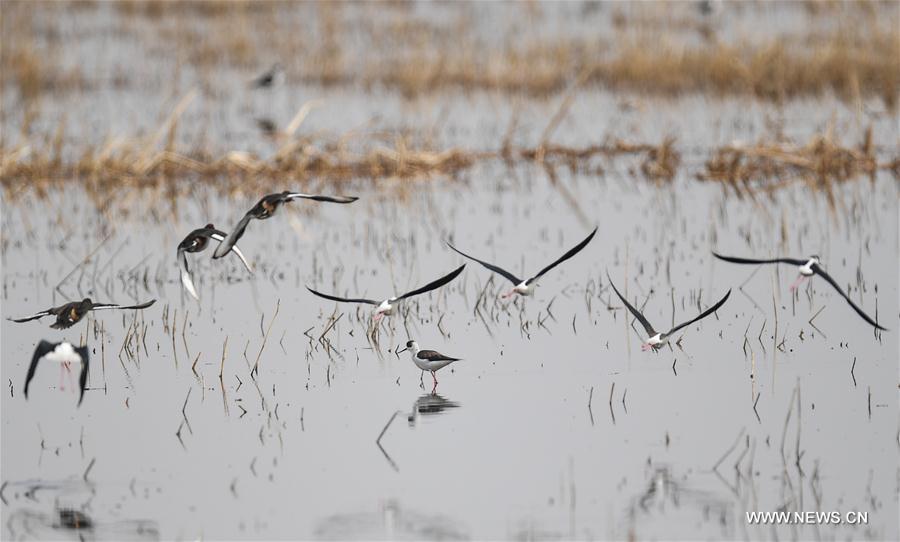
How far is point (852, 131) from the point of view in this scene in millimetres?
18844

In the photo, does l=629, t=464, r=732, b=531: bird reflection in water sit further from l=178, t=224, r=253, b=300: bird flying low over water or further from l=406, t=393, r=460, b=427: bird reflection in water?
l=178, t=224, r=253, b=300: bird flying low over water

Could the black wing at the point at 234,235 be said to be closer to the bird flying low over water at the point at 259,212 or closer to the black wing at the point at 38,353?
the bird flying low over water at the point at 259,212

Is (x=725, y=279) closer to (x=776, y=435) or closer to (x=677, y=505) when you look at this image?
(x=776, y=435)

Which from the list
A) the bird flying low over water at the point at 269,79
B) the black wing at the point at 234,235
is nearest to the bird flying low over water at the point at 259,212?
the black wing at the point at 234,235

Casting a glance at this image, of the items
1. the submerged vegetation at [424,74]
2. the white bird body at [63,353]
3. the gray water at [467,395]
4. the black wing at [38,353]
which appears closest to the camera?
the gray water at [467,395]

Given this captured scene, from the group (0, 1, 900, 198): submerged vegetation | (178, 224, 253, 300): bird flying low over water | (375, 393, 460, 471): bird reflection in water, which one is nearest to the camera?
(375, 393, 460, 471): bird reflection in water

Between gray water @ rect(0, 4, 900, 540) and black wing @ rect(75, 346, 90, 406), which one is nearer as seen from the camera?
gray water @ rect(0, 4, 900, 540)

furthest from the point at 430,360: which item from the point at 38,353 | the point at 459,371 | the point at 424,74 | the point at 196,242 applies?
the point at 424,74

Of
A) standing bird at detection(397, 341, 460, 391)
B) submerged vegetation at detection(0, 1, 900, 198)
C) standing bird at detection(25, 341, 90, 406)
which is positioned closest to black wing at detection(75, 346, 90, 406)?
standing bird at detection(25, 341, 90, 406)

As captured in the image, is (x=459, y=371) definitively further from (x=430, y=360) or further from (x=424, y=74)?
(x=424, y=74)

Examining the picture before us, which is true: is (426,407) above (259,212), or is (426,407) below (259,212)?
below

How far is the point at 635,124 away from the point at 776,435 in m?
12.2

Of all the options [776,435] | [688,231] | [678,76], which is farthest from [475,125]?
[776,435]

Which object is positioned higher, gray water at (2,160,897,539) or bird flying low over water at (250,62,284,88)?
bird flying low over water at (250,62,284,88)
